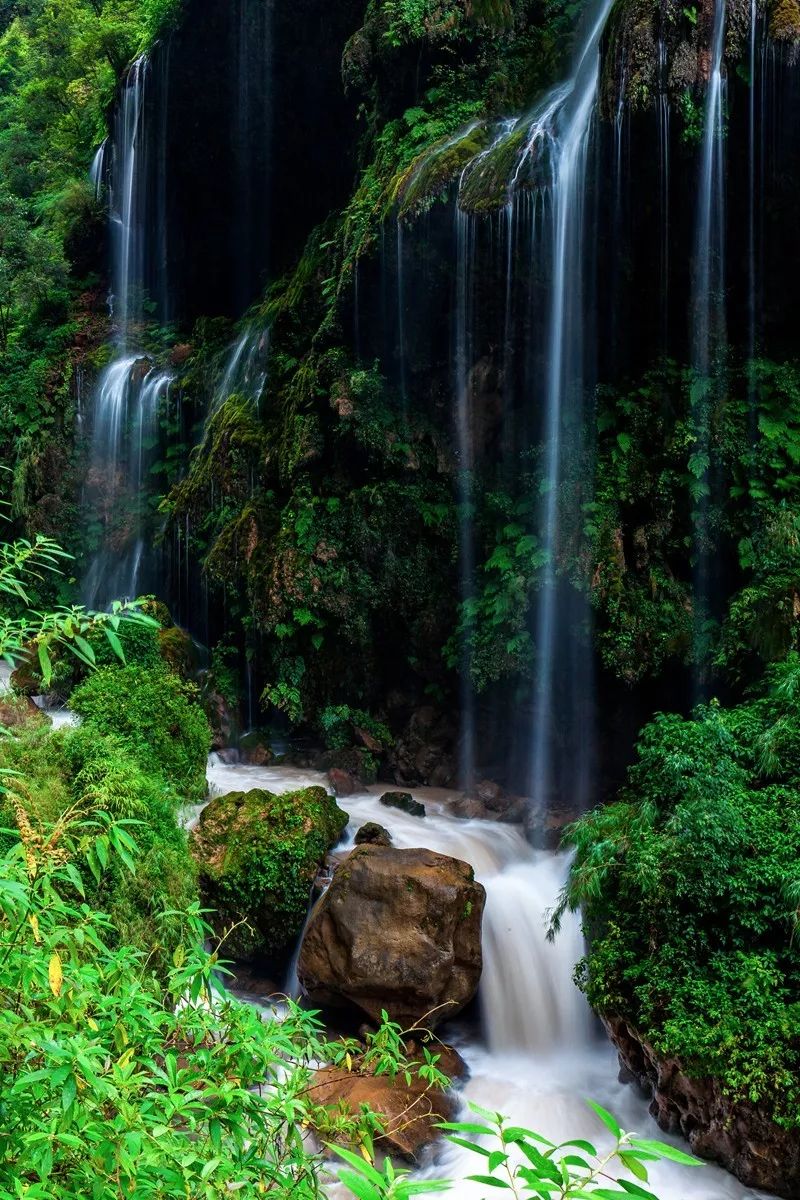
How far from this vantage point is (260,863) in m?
7.66

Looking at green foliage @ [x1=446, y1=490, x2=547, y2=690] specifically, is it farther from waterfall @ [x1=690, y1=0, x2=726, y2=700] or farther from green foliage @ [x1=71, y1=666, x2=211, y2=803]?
green foliage @ [x1=71, y1=666, x2=211, y2=803]

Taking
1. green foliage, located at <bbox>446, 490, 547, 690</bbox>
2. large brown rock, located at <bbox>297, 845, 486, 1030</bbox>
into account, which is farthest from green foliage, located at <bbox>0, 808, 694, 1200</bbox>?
green foliage, located at <bbox>446, 490, 547, 690</bbox>

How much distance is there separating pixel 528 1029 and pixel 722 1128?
2148 millimetres

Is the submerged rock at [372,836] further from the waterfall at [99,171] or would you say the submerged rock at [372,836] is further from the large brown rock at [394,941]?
the waterfall at [99,171]

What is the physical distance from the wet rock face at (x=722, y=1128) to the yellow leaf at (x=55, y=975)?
4.27m

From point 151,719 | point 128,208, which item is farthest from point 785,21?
point 128,208

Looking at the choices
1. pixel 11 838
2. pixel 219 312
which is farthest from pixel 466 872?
pixel 219 312

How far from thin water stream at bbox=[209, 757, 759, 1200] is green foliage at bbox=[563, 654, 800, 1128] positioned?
76 centimetres

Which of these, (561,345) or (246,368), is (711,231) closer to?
(561,345)

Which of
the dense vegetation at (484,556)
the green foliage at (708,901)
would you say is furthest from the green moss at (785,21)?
the green foliage at (708,901)

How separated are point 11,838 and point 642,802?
4319 millimetres

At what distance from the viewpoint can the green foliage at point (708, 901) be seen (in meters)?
4.98

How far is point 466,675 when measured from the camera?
11039mm

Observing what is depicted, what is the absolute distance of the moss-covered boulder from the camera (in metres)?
7.52
